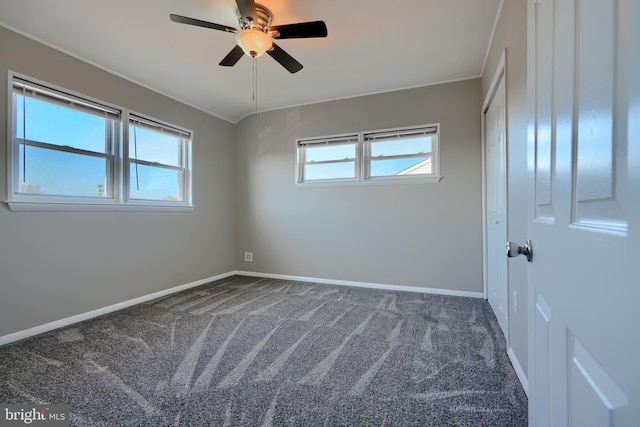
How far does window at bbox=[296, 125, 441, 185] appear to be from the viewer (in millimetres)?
3570

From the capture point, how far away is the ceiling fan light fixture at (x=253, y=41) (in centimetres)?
199

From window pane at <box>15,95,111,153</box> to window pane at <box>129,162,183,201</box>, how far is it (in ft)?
1.30

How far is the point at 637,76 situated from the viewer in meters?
0.36

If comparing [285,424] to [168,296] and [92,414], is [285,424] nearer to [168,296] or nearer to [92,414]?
[92,414]

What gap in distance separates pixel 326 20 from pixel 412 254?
8.91 ft

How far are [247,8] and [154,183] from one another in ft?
8.16

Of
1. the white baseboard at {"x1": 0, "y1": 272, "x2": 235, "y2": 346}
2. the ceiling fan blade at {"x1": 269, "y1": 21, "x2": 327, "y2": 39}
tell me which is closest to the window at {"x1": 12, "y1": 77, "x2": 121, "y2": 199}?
the white baseboard at {"x1": 0, "y1": 272, "x2": 235, "y2": 346}

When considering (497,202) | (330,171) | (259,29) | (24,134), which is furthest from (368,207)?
(24,134)

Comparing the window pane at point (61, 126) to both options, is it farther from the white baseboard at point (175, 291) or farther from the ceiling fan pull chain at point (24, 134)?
the white baseboard at point (175, 291)

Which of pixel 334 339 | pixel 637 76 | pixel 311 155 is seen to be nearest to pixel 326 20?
pixel 311 155

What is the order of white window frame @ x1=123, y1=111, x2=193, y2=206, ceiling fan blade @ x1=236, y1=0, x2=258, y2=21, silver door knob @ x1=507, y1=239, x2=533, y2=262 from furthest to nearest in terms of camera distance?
white window frame @ x1=123, y1=111, x2=193, y2=206, ceiling fan blade @ x1=236, y1=0, x2=258, y2=21, silver door knob @ x1=507, y1=239, x2=533, y2=262

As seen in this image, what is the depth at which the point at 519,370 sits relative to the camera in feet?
5.59

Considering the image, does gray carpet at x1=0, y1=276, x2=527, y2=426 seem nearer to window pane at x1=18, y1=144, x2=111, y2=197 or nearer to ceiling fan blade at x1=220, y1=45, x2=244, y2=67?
window pane at x1=18, y1=144, x2=111, y2=197

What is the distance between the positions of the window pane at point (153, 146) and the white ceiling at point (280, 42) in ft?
1.78
